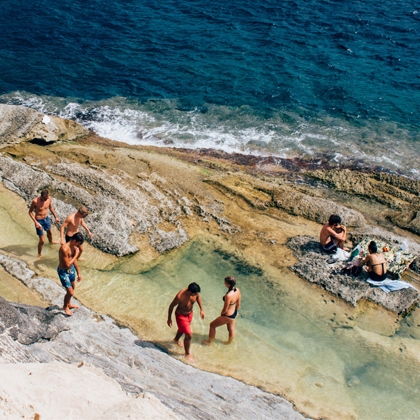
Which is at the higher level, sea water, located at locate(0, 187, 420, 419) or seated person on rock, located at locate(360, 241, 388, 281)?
seated person on rock, located at locate(360, 241, 388, 281)

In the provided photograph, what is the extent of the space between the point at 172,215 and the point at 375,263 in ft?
18.6

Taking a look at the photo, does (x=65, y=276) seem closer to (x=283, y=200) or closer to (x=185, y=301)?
(x=185, y=301)


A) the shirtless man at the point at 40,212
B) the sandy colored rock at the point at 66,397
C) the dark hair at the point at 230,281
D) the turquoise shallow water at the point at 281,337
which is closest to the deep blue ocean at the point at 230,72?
the turquoise shallow water at the point at 281,337

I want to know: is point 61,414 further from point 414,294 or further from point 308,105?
point 308,105

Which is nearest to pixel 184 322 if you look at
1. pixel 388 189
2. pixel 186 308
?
pixel 186 308

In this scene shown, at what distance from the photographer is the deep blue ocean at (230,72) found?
19.8m

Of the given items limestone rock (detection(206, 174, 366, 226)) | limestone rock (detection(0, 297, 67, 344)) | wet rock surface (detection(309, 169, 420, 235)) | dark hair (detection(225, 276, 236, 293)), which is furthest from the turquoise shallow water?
wet rock surface (detection(309, 169, 420, 235))

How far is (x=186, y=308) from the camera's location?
8.73 m

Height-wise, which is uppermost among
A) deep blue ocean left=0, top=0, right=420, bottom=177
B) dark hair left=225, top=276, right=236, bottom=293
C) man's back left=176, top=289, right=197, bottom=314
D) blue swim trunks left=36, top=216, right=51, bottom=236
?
deep blue ocean left=0, top=0, right=420, bottom=177

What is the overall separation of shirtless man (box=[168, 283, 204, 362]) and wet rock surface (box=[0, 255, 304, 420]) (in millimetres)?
515

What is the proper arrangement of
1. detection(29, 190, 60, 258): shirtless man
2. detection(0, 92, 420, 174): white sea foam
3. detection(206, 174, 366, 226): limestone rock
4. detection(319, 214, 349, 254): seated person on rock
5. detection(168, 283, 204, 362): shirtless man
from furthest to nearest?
detection(0, 92, 420, 174): white sea foam, detection(206, 174, 366, 226): limestone rock, detection(319, 214, 349, 254): seated person on rock, detection(29, 190, 60, 258): shirtless man, detection(168, 283, 204, 362): shirtless man

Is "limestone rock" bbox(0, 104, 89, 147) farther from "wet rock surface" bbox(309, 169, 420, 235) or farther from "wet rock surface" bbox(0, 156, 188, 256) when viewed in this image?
"wet rock surface" bbox(309, 169, 420, 235)

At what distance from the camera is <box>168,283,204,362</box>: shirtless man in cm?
855

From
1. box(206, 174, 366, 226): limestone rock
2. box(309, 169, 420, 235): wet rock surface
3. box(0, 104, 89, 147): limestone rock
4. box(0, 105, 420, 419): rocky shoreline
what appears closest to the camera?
box(0, 105, 420, 419): rocky shoreline
